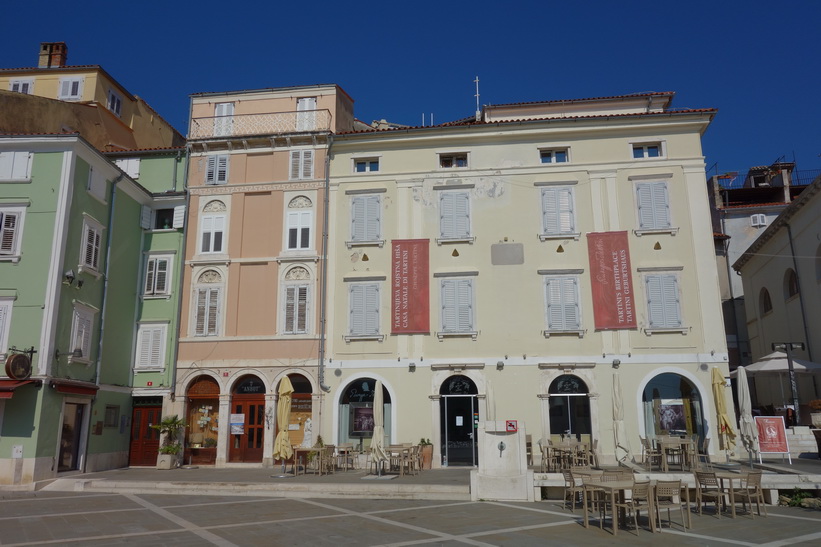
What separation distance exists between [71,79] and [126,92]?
2.64 m

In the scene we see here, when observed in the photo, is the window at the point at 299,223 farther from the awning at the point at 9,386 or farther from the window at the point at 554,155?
the awning at the point at 9,386

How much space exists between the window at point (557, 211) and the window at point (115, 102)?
2295cm

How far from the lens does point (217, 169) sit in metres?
25.3

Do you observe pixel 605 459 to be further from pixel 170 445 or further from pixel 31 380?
pixel 31 380

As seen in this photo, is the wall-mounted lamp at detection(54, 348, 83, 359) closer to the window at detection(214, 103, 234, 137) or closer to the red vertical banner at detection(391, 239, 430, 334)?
the window at detection(214, 103, 234, 137)

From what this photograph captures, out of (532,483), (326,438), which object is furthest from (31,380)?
(532,483)

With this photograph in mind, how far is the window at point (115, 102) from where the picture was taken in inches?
1275

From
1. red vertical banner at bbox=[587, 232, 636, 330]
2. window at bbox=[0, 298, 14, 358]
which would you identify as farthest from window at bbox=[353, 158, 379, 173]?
window at bbox=[0, 298, 14, 358]

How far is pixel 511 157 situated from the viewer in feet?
78.4

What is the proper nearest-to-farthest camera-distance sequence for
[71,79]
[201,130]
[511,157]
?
[511,157] < [201,130] < [71,79]

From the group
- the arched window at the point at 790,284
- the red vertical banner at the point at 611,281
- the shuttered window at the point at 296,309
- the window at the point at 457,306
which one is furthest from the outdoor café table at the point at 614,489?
the arched window at the point at 790,284

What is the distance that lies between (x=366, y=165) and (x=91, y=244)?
33.9 ft

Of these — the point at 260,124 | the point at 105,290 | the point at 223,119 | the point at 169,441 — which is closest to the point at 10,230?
the point at 105,290

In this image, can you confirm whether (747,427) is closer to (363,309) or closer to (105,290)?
(363,309)
